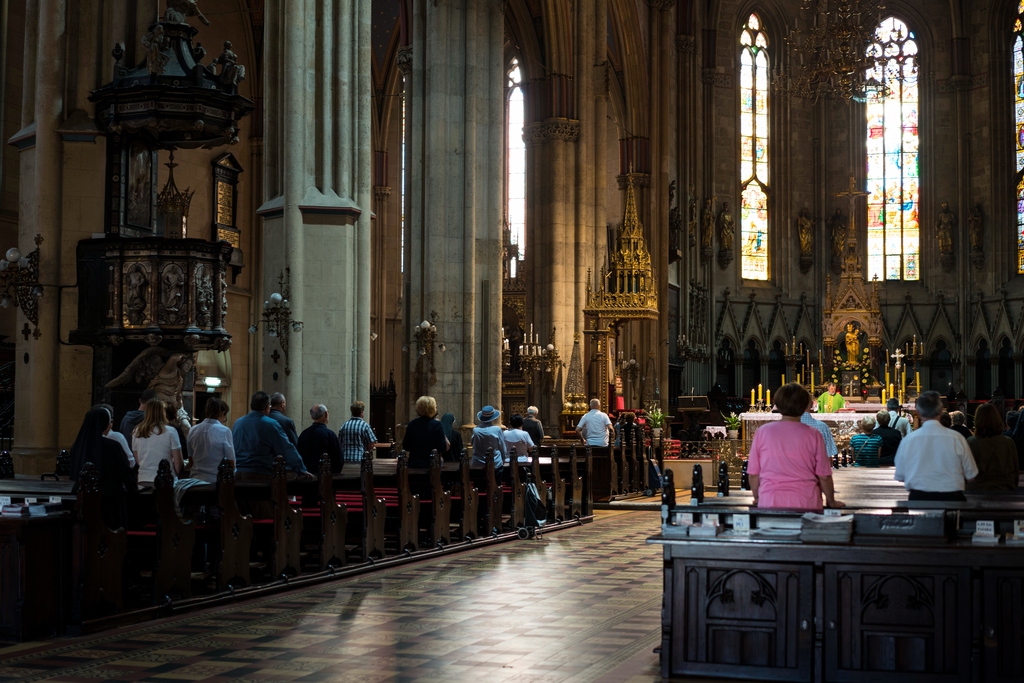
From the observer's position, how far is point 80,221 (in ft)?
44.6

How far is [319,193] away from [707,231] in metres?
21.8

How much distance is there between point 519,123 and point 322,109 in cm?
2018

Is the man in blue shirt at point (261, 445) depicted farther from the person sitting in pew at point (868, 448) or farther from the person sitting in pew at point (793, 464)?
the person sitting in pew at point (868, 448)

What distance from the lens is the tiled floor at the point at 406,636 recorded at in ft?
21.3

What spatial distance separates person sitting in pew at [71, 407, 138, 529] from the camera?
8.23 metres

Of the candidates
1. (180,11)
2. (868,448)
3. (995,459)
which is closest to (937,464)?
(995,459)

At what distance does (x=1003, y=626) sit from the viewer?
5867mm

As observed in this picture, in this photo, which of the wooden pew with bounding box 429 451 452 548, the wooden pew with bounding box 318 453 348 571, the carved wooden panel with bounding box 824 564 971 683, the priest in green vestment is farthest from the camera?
the priest in green vestment

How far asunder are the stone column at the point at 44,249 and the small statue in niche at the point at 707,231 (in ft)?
82.0

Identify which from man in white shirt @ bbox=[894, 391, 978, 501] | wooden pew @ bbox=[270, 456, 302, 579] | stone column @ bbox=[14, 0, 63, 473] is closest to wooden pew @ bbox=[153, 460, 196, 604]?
wooden pew @ bbox=[270, 456, 302, 579]

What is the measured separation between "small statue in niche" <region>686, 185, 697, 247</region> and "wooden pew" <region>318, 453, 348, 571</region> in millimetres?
25962

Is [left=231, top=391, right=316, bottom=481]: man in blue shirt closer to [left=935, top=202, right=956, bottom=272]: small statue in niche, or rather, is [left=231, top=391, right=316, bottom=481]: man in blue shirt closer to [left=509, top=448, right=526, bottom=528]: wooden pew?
[left=509, top=448, right=526, bottom=528]: wooden pew

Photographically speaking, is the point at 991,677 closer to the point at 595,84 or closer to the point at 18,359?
the point at 18,359

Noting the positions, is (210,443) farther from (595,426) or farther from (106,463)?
(595,426)
